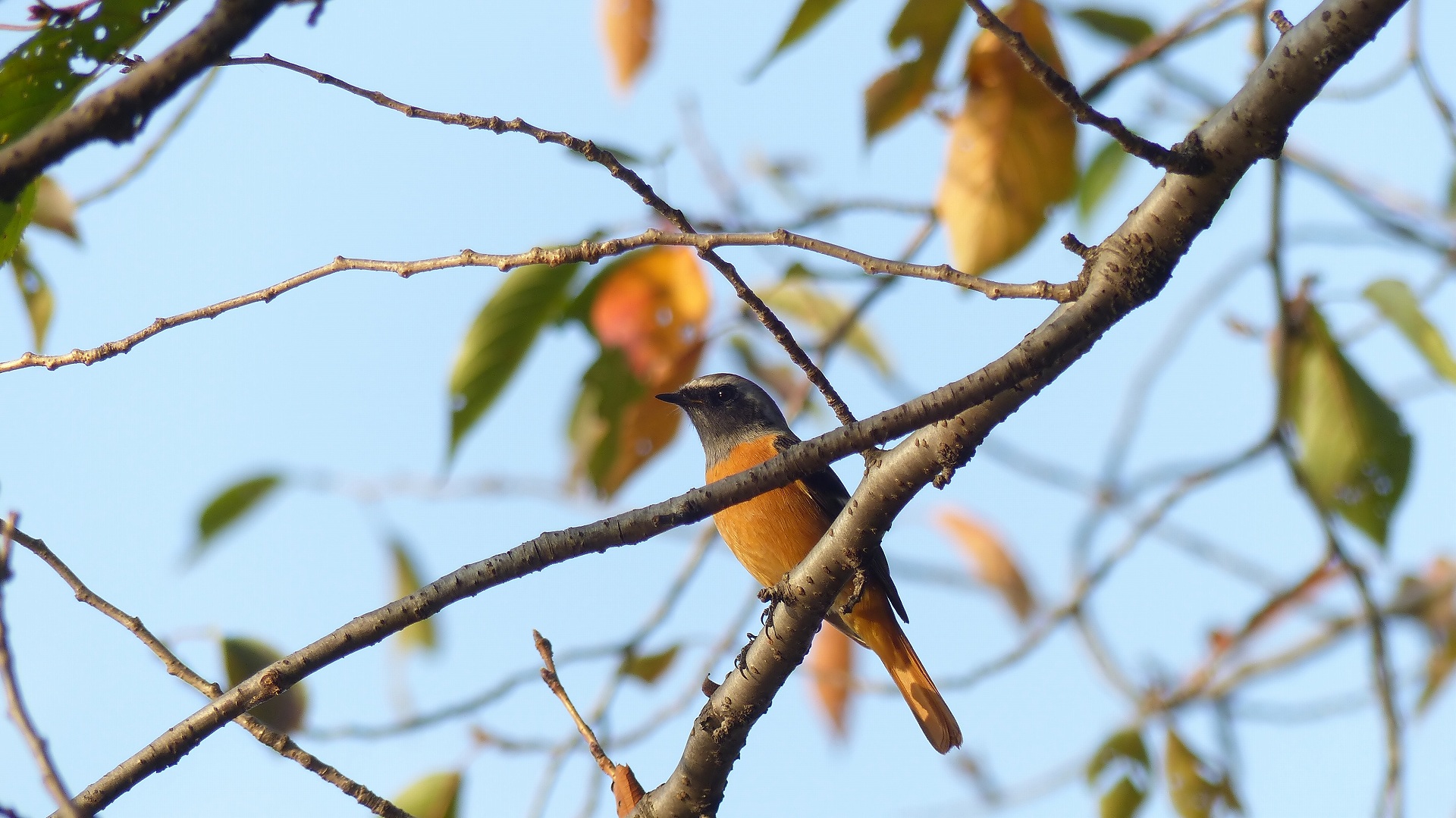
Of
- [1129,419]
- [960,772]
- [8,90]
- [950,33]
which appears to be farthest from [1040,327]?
[960,772]

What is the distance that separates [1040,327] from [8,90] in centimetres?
190

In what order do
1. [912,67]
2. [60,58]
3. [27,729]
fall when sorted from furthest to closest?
[912,67]
[60,58]
[27,729]

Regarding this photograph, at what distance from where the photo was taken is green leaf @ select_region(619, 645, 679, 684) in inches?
189

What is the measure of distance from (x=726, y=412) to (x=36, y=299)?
3.21 meters

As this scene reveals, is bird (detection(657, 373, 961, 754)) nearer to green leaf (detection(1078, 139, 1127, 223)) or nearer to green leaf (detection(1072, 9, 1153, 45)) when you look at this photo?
green leaf (detection(1078, 139, 1127, 223))

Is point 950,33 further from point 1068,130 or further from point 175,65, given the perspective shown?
point 175,65

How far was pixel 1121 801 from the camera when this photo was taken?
4.63 metres

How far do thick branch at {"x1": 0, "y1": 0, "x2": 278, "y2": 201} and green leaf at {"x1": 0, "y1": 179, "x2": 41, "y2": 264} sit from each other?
0.73 meters

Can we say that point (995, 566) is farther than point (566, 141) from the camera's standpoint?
Yes

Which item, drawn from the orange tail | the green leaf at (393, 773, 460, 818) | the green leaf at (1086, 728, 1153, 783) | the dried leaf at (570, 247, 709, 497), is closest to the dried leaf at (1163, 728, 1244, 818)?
the green leaf at (1086, 728, 1153, 783)

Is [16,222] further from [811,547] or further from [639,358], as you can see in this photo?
[811,547]

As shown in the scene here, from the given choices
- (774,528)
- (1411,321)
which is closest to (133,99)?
(774,528)

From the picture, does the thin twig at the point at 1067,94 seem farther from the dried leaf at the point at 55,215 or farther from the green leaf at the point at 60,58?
the dried leaf at the point at 55,215

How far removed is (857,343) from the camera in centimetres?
684
